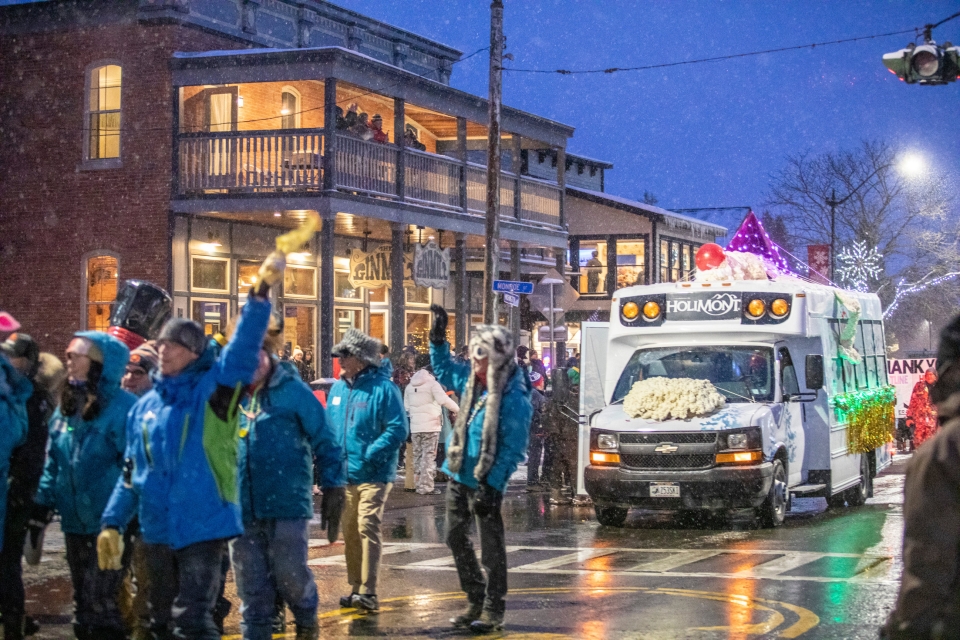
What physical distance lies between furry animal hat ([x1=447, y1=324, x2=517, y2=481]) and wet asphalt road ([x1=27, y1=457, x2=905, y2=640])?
3.50 ft

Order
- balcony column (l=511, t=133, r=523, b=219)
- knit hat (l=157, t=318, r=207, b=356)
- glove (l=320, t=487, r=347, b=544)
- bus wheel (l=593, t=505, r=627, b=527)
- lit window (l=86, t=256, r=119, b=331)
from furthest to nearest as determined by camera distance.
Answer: balcony column (l=511, t=133, r=523, b=219) → lit window (l=86, t=256, r=119, b=331) → bus wheel (l=593, t=505, r=627, b=527) → glove (l=320, t=487, r=347, b=544) → knit hat (l=157, t=318, r=207, b=356)

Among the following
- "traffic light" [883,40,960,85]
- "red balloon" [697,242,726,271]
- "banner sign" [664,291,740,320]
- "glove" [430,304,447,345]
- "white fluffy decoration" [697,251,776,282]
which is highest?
"traffic light" [883,40,960,85]

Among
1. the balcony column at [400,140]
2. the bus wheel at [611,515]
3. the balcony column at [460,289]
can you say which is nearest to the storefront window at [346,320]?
the balcony column at [460,289]

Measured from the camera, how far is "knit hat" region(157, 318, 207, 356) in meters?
6.05

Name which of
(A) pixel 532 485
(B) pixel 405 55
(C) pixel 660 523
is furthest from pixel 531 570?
(B) pixel 405 55

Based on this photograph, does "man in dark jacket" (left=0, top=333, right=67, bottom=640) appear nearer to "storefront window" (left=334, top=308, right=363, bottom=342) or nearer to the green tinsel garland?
the green tinsel garland

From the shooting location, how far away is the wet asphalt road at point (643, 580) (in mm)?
8406

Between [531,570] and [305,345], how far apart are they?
1595 cm

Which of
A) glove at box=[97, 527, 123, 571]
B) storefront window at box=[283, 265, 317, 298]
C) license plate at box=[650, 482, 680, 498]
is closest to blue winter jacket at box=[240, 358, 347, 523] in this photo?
glove at box=[97, 527, 123, 571]

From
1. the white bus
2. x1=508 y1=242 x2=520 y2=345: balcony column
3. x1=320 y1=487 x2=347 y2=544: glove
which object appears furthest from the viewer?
x1=508 y1=242 x2=520 y2=345: balcony column

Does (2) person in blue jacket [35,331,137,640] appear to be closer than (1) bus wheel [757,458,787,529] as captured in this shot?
Yes

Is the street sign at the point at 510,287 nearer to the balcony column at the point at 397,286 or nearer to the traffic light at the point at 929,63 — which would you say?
the balcony column at the point at 397,286

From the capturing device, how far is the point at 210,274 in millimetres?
23812

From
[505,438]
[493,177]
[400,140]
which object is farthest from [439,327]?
[400,140]
